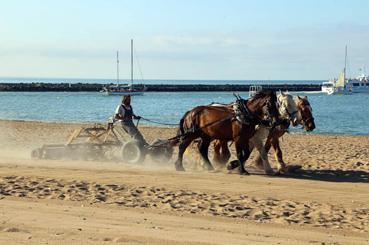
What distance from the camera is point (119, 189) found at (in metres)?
12.0

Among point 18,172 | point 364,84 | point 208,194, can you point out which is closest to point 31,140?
point 18,172

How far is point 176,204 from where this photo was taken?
1052cm

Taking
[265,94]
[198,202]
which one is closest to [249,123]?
[265,94]

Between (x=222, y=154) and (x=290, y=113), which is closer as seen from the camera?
(x=290, y=113)

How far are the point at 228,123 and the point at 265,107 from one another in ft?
3.01

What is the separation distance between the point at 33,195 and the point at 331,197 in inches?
208

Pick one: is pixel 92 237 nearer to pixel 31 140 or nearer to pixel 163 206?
pixel 163 206

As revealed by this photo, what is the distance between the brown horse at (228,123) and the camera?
14.1 metres

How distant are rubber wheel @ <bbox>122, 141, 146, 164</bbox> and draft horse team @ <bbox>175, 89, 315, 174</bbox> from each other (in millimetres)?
1303

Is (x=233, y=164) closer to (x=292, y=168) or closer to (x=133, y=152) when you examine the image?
(x=292, y=168)

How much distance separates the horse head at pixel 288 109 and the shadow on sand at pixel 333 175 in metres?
1.27

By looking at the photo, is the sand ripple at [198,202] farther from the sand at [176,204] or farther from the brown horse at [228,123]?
the brown horse at [228,123]

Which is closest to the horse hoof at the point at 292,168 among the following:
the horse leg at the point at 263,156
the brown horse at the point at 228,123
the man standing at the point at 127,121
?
the horse leg at the point at 263,156

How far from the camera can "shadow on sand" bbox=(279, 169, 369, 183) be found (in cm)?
1425
